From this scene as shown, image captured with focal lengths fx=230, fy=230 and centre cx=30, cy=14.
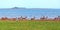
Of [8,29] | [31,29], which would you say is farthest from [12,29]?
[31,29]

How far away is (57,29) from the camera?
1984 centimetres

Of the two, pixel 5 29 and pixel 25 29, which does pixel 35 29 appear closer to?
A: pixel 25 29

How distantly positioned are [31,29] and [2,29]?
2.48m

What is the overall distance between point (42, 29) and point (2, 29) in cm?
343

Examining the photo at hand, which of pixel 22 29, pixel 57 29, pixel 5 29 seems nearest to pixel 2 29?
pixel 5 29

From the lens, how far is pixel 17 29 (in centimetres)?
1977

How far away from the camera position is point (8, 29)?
19812 millimetres

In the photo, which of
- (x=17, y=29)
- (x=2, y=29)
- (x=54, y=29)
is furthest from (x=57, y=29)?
(x=2, y=29)

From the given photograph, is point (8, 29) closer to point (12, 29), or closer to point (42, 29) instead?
point (12, 29)

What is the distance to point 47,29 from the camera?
64.7ft

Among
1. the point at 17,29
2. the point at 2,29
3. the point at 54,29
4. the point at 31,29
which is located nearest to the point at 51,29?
the point at 54,29

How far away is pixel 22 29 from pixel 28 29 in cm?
52

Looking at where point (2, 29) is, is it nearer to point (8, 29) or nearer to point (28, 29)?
point (8, 29)

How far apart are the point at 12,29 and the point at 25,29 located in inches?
44.0
